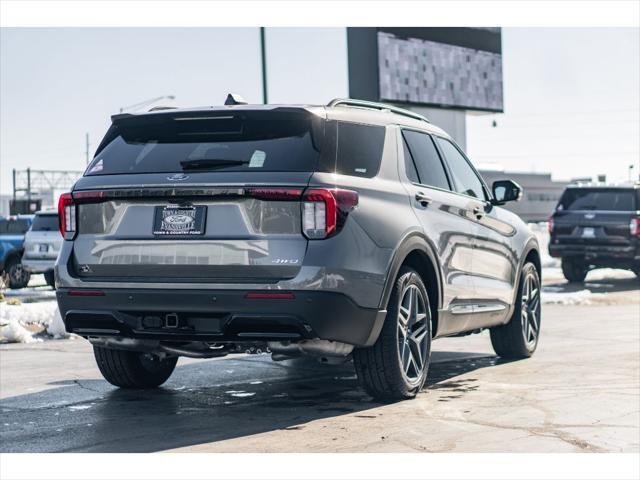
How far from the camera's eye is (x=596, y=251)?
69.1 feet

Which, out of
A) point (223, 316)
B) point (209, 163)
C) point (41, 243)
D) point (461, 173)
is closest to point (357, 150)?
point (209, 163)

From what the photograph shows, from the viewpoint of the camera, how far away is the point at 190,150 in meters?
6.91

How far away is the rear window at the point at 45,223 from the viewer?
24.8m

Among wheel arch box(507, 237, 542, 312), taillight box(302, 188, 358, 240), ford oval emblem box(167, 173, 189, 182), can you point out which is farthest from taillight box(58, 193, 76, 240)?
wheel arch box(507, 237, 542, 312)

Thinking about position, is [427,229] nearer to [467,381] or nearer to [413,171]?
[413,171]

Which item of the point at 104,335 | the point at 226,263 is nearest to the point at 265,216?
the point at 226,263

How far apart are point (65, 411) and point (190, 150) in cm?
191

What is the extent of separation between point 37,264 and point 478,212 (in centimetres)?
1742

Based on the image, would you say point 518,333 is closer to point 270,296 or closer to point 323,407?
point 323,407

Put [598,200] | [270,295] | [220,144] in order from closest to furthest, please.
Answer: [270,295], [220,144], [598,200]

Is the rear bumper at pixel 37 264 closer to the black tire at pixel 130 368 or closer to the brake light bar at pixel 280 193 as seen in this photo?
the black tire at pixel 130 368

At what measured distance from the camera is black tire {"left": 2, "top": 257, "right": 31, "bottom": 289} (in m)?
25.6

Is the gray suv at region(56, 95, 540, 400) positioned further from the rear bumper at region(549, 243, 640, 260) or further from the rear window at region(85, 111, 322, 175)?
the rear bumper at region(549, 243, 640, 260)

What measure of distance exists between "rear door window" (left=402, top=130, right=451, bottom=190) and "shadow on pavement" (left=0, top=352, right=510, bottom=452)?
1547 millimetres
